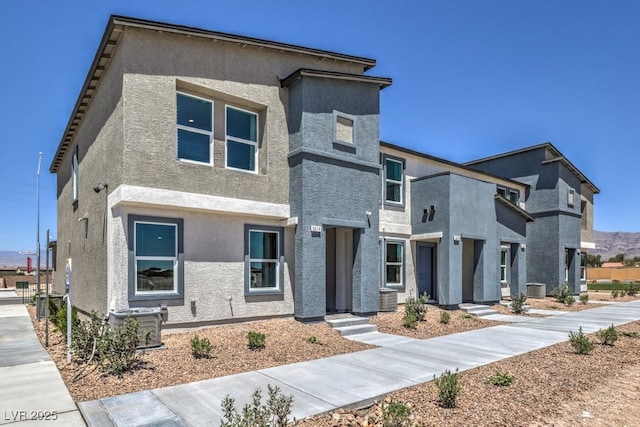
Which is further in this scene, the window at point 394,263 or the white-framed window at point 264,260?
the window at point 394,263

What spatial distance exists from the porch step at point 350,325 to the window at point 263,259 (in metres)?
1.82

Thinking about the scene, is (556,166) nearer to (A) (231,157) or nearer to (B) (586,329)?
(B) (586,329)

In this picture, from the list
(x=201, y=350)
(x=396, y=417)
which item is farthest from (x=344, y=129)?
(x=396, y=417)

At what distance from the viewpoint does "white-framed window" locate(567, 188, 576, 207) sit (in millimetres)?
24328

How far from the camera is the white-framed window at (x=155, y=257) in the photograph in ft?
32.1

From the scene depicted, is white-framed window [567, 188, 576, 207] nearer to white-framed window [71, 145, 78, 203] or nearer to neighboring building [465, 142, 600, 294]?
neighboring building [465, 142, 600, 294]

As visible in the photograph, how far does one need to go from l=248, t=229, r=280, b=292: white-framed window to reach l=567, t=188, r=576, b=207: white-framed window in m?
20.2

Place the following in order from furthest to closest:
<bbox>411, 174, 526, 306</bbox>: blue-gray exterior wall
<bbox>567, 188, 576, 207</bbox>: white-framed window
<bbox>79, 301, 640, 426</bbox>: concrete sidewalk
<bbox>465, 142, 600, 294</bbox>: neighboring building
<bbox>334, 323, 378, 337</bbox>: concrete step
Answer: <bbox>567, 188, 576, 207</bbox>: white-framed window → <bbox>465, 142, 600, 294</bbox>: neighboring building → <bbox>411, 174, 526, 306</bbox>: blue-gray exterior wall → <bbox>334, 323, 378, 337</bbox>: concrete step → <bbox>79, 301, 640, 426</bbox>: concrete sidewalk

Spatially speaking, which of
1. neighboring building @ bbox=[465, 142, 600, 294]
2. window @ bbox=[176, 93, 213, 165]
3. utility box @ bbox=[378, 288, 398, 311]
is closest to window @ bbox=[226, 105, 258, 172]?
window @ bbox=[176, 93, 213, 165]

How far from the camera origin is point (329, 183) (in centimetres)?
1243

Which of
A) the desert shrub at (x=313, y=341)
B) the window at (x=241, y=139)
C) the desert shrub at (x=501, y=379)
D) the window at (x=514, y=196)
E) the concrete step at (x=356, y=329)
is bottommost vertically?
the concrete step at (x=356, y=329)

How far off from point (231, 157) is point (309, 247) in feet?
11.2

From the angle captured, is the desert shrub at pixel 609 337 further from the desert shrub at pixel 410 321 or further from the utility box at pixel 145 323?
the utility box at pixel 145 323

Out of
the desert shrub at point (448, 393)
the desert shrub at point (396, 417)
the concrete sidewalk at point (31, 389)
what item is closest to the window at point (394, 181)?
the desert shrub at point (448, 393)
